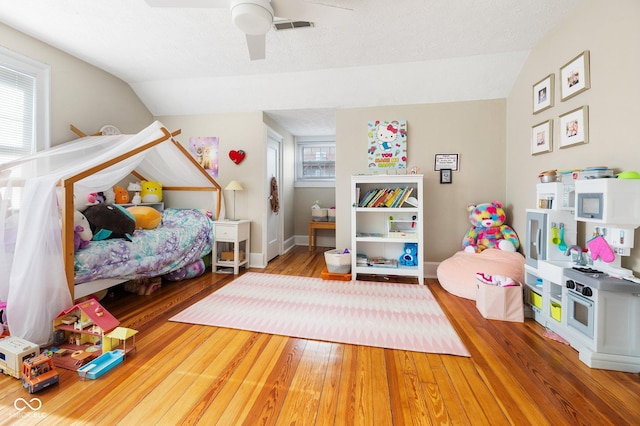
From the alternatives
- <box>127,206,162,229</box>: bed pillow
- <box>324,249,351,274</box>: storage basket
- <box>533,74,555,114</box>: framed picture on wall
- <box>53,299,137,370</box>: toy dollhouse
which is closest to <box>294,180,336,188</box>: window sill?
<box>324,249,351,274</box>: storage basket

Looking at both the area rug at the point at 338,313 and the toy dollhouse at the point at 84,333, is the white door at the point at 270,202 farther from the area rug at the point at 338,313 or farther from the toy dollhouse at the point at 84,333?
the toy dollhouse at the point at 84,333

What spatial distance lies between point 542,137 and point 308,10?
246cm

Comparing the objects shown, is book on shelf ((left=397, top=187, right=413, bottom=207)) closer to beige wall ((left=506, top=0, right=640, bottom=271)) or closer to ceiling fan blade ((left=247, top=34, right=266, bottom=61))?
beige wall ((left=506, top=0, right=640, bottom=271))

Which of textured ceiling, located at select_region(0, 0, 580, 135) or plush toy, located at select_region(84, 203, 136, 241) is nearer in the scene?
textured ceiling, located at select_region(0, 0, 580, 135)

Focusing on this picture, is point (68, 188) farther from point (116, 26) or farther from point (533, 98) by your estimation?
point (533, 98)

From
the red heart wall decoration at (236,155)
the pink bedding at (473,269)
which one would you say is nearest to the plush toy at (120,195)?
the red heart wall decoration at (236,155)

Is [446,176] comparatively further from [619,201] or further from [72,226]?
[72,226]

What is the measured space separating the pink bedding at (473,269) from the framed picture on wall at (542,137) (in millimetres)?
1092

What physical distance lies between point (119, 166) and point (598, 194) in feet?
11.8

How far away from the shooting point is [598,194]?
168cm

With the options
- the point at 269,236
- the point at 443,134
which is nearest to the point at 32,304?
the point at 269,236

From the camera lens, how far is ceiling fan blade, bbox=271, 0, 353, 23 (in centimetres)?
168

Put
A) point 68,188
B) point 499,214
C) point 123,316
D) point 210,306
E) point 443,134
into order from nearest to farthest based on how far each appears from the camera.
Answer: point 68,188 < point 123,316 < point 210,306 < point 499,214 < point 443,134

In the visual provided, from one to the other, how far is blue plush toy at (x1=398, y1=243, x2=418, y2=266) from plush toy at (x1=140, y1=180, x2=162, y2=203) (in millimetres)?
3475
